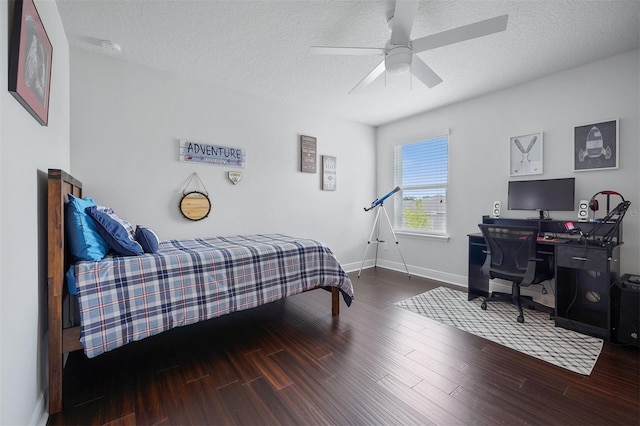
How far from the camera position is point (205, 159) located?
3.32 metres

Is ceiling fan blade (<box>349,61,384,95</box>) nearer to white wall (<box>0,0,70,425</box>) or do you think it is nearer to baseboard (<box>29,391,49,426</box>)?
white wall (<box>0,0,70,425</box>)

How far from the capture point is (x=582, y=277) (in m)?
2.85

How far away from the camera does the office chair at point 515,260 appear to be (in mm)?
2672

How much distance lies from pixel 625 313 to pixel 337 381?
2387 millimetres

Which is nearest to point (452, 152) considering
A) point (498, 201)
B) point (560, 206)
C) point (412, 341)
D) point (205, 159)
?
point (498, 201)

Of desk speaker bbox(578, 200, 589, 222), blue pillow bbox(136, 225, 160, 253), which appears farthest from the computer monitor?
blue pillow bbox(136, 225, 160, 253)

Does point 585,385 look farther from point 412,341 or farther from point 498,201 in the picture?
point 498,201

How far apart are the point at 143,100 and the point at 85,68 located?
0.51 m

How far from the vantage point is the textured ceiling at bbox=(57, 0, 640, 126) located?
206cm

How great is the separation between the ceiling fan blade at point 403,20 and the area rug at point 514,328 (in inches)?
99.6

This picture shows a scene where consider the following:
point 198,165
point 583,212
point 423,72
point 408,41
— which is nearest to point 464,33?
point 408,41

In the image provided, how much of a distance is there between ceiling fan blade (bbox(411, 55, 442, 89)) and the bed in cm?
192

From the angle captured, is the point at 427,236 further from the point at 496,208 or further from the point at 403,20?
the point at 403,20

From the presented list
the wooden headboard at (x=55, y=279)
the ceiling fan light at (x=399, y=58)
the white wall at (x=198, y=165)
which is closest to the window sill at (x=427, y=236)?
the white wall at (x=198, y=165)
